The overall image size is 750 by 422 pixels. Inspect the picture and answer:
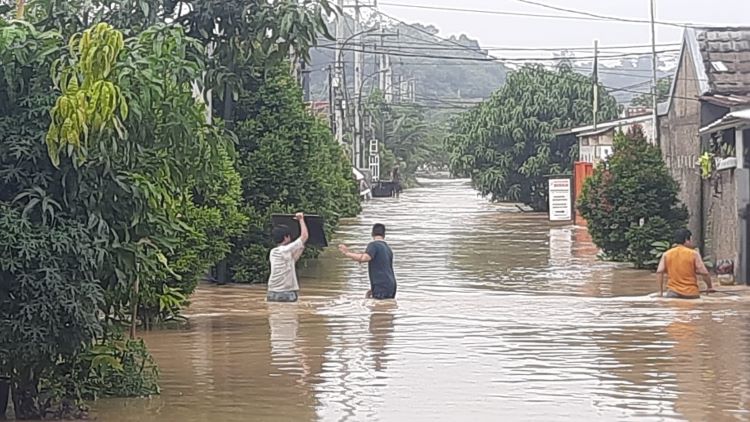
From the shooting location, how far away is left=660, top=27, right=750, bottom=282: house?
24.9 meters

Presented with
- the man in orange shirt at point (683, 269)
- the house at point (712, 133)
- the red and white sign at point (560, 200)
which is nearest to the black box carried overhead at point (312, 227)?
the man in orange shirt at point (683, 269)

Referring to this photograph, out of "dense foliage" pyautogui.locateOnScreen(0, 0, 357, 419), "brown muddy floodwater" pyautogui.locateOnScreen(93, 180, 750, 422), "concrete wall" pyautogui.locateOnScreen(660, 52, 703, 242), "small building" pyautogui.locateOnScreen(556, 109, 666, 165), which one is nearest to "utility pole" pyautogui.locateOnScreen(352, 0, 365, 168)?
"small building" pyautogui.locateOnScreen(556, 109, 666, 165)

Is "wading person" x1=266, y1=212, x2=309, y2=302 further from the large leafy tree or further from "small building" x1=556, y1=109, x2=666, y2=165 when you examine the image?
"small building" x1=556, y1=109, x2=666, y2=165

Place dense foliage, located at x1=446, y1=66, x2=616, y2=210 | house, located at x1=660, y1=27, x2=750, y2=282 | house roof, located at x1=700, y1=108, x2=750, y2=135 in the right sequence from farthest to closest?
dense foliage, located at x1=446, y1=66, x2=616, y2=210 < house, located at x1=660, y1=27, x2=750, y2=282 < house roof, located at x1=700, y1=108, x2=750, y2=135

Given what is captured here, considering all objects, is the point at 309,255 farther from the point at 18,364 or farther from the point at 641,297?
the point at 18,364

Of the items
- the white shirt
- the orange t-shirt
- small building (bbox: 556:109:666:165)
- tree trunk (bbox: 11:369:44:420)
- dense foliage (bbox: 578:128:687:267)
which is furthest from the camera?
small building (bbox: 556:109:666:165)

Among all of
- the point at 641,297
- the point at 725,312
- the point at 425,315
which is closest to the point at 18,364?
the point at 425,315

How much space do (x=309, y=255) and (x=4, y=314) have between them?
18.7 meters

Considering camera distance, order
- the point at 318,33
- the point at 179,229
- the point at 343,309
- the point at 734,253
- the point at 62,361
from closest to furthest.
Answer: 1. the point at 62,361
2. the point at 179,229
3. the point at 318,33
4. the point at 343,309
5. the point at 734,253

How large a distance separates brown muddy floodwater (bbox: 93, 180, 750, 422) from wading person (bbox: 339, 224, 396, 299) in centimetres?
33

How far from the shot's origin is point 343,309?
1994 centimetres

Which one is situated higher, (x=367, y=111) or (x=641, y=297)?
(x=367, y=111)

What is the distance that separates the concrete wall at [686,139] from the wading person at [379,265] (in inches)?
395

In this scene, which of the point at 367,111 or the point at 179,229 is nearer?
the point at 179,229
